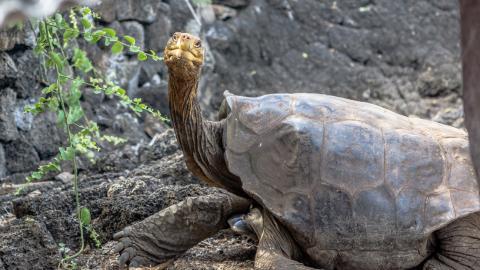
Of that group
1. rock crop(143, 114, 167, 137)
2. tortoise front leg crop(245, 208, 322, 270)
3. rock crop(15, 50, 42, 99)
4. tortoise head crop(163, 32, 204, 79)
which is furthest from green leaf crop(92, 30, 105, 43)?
rock crop(143, 114, 167, 137)

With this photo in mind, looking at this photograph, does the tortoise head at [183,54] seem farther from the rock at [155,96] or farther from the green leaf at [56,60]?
the rock at [155,96]

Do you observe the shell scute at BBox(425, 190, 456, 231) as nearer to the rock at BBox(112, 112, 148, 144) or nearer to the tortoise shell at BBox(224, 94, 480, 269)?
the tortoise shell at BBox(224, 94, 480, 269)

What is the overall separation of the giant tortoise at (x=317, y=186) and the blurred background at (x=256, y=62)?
5.93 feet

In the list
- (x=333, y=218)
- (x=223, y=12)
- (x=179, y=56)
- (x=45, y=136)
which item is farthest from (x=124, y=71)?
(x=333, y=218)

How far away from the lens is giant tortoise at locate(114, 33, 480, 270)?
2.88 meters

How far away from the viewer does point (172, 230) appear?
10.2 ft

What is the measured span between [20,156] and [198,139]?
2.67 metres

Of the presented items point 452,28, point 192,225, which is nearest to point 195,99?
point 192,225

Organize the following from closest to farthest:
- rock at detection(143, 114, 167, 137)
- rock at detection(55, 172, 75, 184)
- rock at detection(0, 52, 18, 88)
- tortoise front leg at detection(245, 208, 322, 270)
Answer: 1. tortoise front leg at detection(245, 208, 322, 270)
2. rock at detection(55, 172, 75, 184)
3. rock at detection(0, 52, 18, 88)
4. rock at detection(143, 114, 167, 137)

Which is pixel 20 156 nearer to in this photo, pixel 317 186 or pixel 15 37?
pixel 15 37

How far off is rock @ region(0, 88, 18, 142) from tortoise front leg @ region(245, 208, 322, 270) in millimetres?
2687

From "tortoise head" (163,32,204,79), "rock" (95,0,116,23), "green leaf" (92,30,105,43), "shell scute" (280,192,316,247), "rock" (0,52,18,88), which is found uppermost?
"green leaf" (92,30,105,43)

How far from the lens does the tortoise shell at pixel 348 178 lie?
2.88 m

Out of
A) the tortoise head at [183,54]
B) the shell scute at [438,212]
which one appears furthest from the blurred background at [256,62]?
the shell scute at [438,212]
